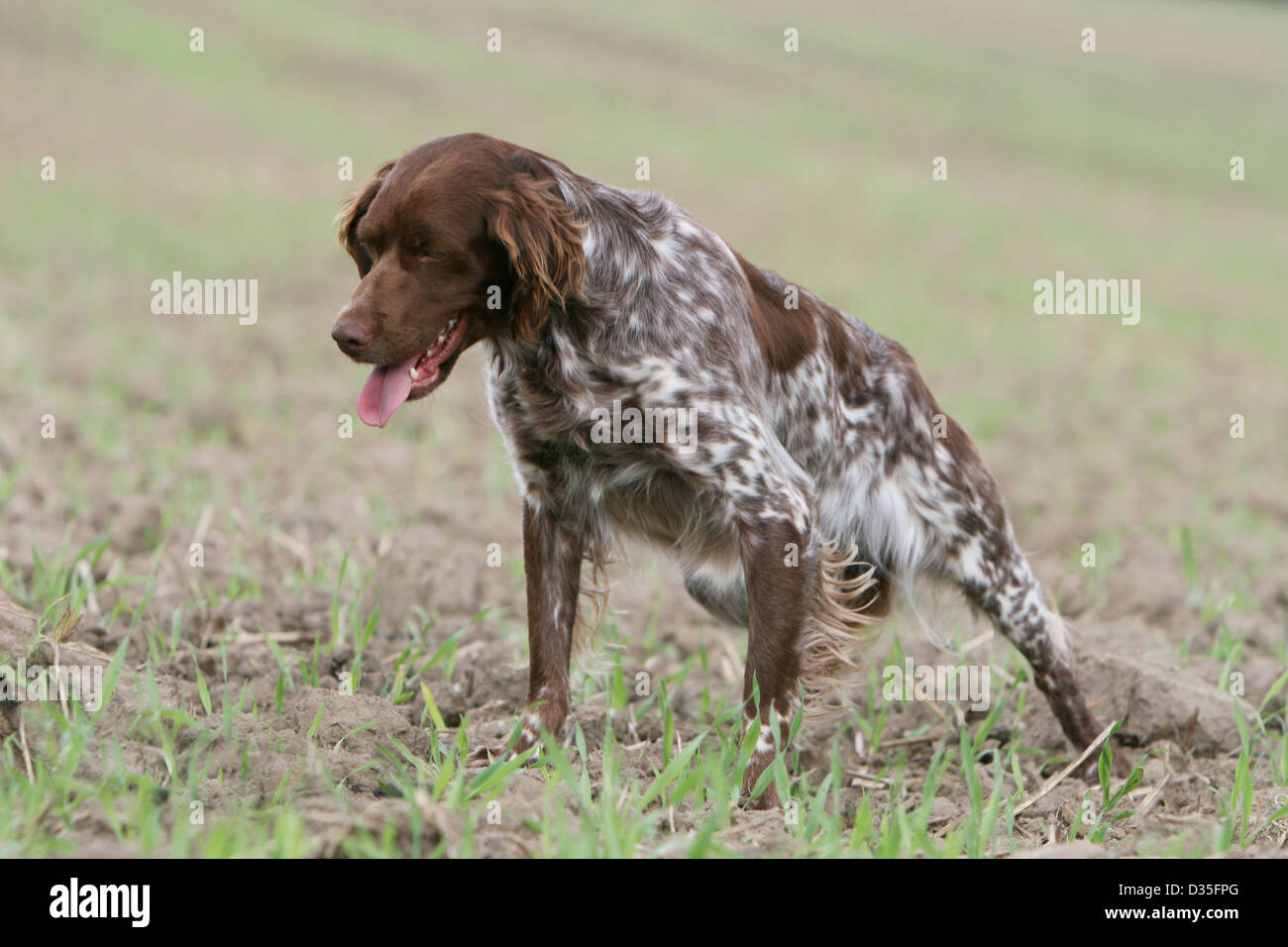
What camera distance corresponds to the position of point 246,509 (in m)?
6.25

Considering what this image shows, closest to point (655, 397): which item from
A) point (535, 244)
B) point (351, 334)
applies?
point (535, 244)

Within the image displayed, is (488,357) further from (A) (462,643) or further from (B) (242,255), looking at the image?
(B) (242,255)

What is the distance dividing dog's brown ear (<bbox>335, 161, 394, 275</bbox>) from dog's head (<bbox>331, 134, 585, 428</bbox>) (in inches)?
3.3

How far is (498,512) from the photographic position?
23.4 ft

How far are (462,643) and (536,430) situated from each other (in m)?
1.41

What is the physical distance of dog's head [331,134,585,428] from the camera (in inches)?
135

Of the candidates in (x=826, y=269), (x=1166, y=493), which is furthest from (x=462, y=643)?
(x=826, y=269)

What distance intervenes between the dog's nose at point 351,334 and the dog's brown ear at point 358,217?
1.19ft

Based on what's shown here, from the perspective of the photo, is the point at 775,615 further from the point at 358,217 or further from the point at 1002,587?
the point at 358,217

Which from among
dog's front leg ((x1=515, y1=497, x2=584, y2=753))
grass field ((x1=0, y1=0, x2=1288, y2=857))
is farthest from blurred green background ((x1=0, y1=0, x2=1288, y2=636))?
dog's front leg ((x1=515, y1=497, x2=584, y2=753))

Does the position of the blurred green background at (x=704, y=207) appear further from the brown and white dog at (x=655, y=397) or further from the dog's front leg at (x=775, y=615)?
the dog's front leg at (x=775, y=615)

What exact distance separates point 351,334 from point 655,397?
0.84m

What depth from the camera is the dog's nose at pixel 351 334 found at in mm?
3363

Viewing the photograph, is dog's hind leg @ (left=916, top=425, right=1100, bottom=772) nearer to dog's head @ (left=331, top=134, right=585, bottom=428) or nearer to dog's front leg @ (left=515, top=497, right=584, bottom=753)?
dog's front leg @ (left=515, top=497, right=584, bottom=753)
